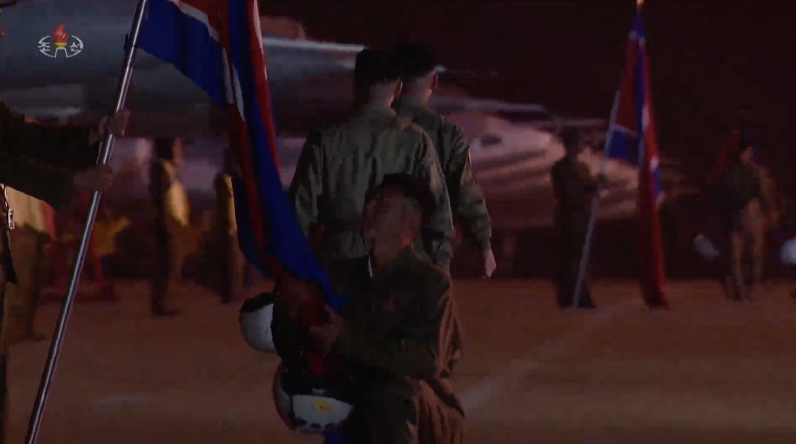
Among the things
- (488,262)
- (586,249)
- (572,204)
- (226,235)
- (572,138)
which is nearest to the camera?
(488,262)

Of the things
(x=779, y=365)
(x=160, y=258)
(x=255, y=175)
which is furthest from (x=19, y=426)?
(x=160, y=258)

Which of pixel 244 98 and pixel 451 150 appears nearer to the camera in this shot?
pixel 244 98

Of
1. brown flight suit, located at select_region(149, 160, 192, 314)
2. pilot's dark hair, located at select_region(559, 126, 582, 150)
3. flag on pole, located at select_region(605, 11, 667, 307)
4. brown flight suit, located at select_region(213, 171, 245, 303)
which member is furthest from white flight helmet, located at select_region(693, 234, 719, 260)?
brown flight suit, located at select_region(149, 160, 192, 314)

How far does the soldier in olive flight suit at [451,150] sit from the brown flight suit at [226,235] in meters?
8.10

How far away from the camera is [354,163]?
4.47 m

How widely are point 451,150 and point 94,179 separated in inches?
71.6

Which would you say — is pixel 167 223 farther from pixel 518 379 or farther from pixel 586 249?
pixel 518 379

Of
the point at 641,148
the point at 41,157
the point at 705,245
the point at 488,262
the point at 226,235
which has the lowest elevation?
the point at 705,245

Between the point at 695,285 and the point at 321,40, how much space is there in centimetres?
711

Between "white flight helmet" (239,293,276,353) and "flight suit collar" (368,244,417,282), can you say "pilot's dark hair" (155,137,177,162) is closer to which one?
"white flight helmet" (239,293,276,353)

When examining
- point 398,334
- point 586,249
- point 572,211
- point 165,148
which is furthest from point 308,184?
point 572,211

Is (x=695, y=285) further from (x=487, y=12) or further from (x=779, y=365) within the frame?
(x=779, y=365)

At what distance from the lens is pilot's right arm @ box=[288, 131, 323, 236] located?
4.45 meters

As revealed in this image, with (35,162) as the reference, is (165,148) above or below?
below
